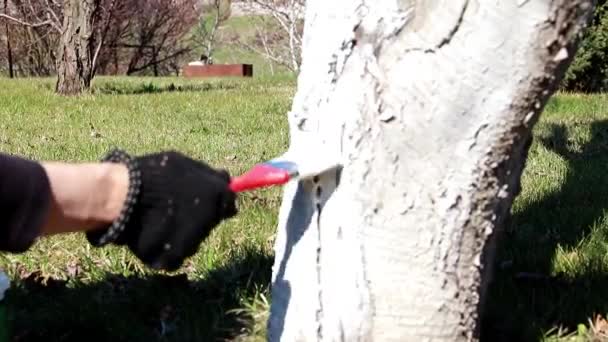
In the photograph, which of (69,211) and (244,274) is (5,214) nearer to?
(69,211)

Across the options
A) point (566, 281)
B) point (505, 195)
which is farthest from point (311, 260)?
point (566, 281)

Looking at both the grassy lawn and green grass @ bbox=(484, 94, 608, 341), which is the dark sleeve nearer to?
the grassy lawn

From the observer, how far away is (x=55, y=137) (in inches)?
233

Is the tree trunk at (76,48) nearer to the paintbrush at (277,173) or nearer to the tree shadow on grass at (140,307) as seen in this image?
the tree shadow on grass at (140,307)

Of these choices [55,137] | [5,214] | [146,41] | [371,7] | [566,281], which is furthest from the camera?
[146,41]

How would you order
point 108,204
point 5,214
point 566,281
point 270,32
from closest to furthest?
point 5,214 → point 108,204 → point 566,281 → point 270,32

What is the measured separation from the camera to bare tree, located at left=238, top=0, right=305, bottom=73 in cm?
1783

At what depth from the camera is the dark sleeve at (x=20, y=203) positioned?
1.56 meters

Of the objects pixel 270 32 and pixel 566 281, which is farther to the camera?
pixel 270 32

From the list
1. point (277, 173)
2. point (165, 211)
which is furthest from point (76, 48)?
point (165, 211)

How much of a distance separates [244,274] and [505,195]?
115 cm

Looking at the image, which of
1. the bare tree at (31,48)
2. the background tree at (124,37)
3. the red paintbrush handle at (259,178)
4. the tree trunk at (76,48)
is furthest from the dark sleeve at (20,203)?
the bare tree at (31,48)

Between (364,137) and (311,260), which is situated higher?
(364,137)

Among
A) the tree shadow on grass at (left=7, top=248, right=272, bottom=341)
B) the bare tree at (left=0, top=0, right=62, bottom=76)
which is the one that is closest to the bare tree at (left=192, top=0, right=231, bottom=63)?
the bare tree at (left=0, top=0, right=62, bottom=76)
